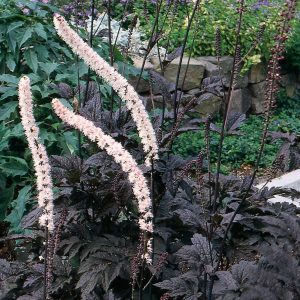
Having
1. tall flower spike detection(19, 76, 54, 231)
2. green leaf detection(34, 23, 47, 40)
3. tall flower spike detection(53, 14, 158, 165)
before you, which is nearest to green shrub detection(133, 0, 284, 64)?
green leaf detection(34, 23, 47, 40)

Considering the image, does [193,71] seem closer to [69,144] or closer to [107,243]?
[69,144]

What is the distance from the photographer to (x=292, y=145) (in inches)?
121

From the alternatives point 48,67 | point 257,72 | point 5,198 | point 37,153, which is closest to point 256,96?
point 257,72

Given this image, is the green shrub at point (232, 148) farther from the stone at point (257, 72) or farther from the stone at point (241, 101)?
the stone at point (257, 72)

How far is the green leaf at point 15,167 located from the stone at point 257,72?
4.87m

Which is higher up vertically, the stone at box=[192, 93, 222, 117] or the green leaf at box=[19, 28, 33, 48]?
the green leaf at box=[19, 28, 33, 48]

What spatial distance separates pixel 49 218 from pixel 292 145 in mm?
1785

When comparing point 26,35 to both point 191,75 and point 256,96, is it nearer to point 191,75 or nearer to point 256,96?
point 191,75

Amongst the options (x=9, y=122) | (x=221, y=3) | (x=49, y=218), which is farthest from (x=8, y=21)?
(x=221, y=3)

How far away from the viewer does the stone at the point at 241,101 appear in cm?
786

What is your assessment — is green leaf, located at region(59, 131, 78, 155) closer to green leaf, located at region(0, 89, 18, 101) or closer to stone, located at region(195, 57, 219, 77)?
green leaf, located at region(0, 89, 18, 101)

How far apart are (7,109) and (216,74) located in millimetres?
3997

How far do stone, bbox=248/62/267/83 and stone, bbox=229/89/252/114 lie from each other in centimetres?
19

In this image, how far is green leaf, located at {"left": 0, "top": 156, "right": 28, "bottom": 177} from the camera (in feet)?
12.6
